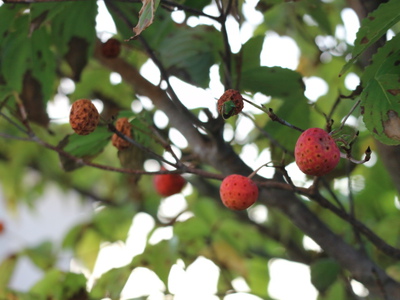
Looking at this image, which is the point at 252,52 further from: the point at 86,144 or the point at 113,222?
the point at 113,222

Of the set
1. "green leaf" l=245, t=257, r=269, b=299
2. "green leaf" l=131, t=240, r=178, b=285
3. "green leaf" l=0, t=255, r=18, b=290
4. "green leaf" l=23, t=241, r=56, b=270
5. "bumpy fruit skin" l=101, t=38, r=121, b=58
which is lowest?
"green leaf" l=23, t=241, r=56, b=270

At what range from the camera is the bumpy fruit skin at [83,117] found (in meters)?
0.47

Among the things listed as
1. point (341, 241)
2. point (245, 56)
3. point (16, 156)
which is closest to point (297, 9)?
point (245, 56)

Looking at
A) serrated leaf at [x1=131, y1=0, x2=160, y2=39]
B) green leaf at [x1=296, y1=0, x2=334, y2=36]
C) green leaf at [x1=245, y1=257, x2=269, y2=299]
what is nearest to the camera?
serrated leaf at [x1=131, y1=0, x2=160, y2=39]

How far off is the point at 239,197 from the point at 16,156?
0.99 m

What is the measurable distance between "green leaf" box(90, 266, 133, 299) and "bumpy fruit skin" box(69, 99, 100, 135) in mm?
423

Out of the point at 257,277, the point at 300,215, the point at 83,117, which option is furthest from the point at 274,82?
the point at 257,277

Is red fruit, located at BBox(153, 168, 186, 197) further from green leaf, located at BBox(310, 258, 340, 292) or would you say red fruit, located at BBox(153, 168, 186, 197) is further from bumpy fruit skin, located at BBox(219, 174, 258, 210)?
bumpy fruit skin, located at BBox(219, 174, 258, 210)

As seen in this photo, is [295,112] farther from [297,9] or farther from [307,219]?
[297,9]

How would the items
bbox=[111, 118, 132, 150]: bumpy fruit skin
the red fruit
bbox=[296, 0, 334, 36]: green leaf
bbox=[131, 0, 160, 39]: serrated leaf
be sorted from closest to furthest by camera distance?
bbox=[131, 0, 160, 39]: serrated leaf, bbox=[111, 118, 132, 150]: bumpy fruit skin, bbox=[296, 0, 334, 36]: green leaf, the red fruit

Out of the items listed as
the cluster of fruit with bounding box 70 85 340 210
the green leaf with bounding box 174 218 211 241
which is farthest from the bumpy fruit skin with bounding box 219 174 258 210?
the green leaf with bounding box 174 218 211 241

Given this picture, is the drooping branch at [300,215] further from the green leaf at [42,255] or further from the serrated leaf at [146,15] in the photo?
the green leaf at [42,255]

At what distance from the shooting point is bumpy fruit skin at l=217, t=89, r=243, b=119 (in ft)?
1.34

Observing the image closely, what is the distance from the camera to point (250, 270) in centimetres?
107
